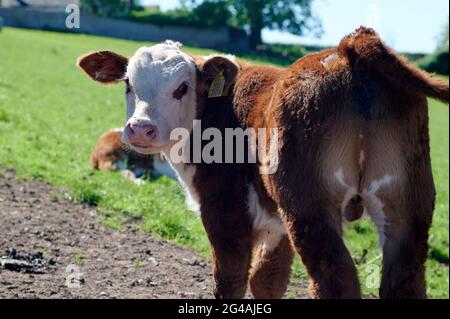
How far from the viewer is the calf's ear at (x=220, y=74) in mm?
5452

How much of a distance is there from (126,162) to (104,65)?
5.78m

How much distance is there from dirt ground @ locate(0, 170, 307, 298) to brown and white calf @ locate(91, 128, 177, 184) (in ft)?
8.61

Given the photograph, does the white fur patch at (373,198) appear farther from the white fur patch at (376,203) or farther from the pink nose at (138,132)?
the pink nose at (138,132)

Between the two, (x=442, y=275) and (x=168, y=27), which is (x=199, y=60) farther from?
(x=168, y=27)

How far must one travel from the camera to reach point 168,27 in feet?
95.1

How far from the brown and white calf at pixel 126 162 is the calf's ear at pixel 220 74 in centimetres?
584

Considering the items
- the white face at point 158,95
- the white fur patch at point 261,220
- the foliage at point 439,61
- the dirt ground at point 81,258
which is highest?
the foliage at point 439,61

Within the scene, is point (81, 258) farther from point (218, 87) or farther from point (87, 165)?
point (87, 165)

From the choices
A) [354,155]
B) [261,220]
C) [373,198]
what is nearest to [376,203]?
[373,198]

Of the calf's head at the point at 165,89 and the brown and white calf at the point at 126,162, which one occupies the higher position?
the calf's head at the point at 165,89

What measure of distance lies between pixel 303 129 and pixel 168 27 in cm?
2547

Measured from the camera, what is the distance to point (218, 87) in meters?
5.50

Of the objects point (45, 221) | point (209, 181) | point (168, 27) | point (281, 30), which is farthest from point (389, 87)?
point (168, 27)

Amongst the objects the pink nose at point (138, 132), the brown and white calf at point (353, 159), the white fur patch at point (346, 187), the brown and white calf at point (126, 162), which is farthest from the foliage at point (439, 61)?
the white fur patch at point (346, 187)
